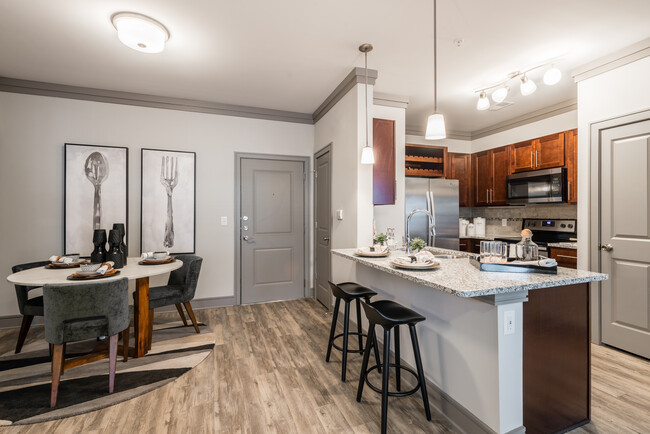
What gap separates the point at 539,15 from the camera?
234 centimetres

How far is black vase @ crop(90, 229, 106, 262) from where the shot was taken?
279 cm

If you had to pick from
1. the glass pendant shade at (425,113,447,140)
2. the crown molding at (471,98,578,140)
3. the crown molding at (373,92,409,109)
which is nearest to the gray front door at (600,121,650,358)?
the crown molding at (471,98,578,140)

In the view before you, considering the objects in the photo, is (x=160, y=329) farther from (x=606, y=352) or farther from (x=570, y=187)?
(x=570, y=187)

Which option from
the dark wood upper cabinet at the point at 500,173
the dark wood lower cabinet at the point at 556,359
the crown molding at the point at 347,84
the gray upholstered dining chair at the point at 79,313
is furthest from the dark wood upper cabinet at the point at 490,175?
the gray upholstered dining chair at the point at 79,313

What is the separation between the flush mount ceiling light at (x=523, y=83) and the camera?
283 centimetres

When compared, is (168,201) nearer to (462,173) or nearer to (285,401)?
(285,401)

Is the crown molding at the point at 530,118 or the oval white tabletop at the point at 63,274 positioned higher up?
the crown molding at the point at 530,118

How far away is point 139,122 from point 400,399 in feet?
13.4

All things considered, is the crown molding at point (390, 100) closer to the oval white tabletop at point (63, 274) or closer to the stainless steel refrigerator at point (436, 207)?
the stainless steel refrigerator at point (436, 207)

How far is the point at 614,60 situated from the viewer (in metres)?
2.84

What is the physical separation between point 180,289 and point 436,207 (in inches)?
135

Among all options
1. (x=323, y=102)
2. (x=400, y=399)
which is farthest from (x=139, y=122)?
(x=400, y=399)

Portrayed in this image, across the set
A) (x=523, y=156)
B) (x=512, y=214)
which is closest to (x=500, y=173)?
(x=523, y=156)

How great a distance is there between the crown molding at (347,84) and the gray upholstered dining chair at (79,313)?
2.74 metres
